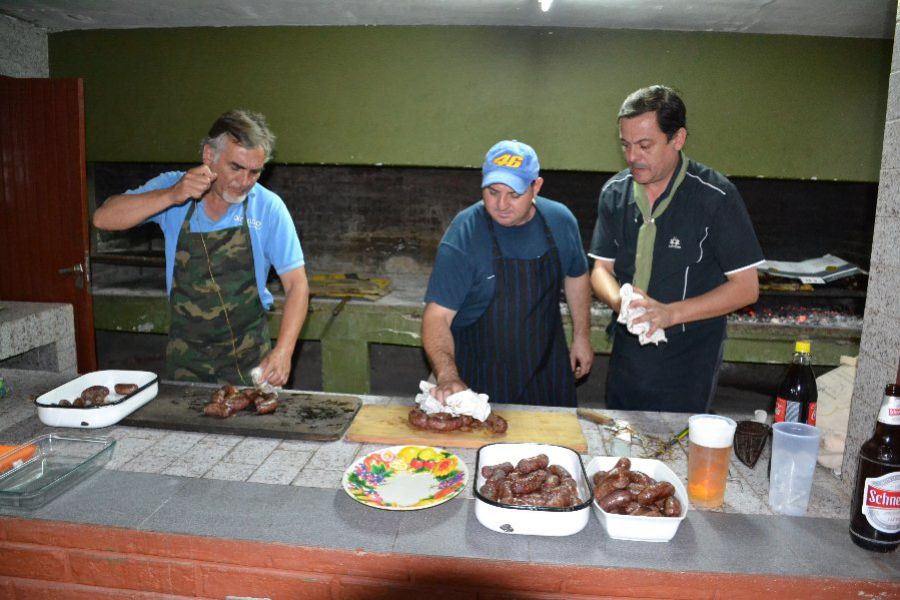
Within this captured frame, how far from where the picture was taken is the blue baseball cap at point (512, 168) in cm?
270

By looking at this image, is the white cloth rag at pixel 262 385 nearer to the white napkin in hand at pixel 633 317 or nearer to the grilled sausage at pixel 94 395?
the grilled sausage at pixel 94 395

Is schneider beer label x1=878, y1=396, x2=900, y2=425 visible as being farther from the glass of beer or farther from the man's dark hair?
the man's dark hair

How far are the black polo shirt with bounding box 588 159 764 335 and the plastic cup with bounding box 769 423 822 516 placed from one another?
1.05 meters

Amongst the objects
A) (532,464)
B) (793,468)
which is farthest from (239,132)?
(793,468)

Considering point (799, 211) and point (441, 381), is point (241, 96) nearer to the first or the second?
point (441, 381)

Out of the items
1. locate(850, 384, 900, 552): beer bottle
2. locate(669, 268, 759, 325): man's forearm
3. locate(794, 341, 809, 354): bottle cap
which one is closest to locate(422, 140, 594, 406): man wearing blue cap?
locate(669, 268, 759, 325): man's forearm

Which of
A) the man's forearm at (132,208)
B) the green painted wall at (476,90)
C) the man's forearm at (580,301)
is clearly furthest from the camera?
the green painted wall at (476,90)

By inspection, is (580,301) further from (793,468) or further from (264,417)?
(264,417)

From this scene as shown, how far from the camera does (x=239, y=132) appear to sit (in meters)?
2.79

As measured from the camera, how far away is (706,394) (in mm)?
2906

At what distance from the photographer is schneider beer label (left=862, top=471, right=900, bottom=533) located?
1.56 m

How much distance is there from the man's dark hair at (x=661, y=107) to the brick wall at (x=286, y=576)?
1.86 meters

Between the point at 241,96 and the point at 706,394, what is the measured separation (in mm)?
4158

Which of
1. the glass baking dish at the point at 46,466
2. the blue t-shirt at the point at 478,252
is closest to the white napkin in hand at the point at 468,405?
the blue t-shirt at the point at 478,252
